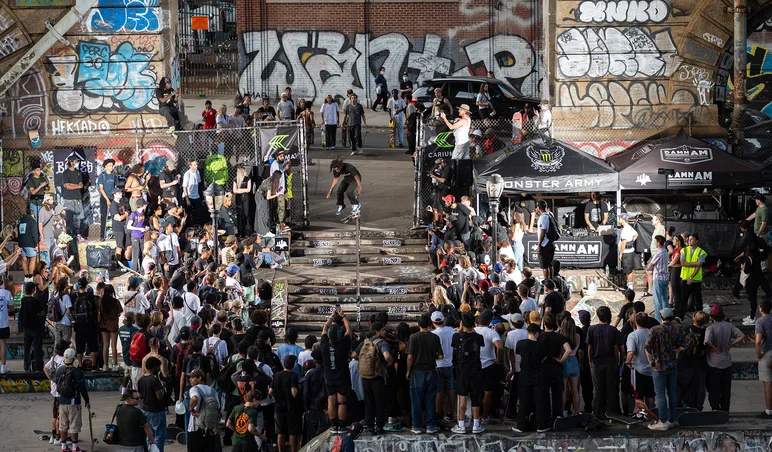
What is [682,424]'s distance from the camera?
52.7 feet

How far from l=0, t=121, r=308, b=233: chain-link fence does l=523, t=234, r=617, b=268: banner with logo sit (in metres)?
5.27

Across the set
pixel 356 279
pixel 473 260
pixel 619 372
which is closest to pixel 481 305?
pixel 619 372

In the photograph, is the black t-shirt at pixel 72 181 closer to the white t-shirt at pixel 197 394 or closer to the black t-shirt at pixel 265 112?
the black t-shirt at pixel 265 112

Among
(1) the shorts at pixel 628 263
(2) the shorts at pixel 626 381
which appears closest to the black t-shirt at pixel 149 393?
(2) the shorts at pixel 626 381

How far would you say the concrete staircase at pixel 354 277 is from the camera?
22484 millimetres

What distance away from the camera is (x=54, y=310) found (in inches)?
760

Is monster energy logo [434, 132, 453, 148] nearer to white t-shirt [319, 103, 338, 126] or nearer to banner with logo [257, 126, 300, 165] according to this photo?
banner with logo [257, 126, 300, 165]

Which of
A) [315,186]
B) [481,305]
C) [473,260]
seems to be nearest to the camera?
[481,305]

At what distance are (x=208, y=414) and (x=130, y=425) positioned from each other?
0.95 meters

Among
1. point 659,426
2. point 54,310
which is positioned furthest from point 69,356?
point 659,426

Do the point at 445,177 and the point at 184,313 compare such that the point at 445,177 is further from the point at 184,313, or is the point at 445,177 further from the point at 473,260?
the point at 184,313

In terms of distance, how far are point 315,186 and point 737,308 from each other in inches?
421

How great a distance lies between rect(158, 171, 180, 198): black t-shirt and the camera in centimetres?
2483

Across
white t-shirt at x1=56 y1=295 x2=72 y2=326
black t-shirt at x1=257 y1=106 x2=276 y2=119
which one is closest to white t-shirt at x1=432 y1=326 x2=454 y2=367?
white t-shirt at x1=56 y1=295 x2=72 y2=326
